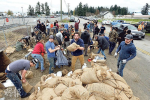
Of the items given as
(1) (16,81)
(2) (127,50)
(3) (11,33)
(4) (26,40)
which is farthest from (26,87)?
(3) (11,33)

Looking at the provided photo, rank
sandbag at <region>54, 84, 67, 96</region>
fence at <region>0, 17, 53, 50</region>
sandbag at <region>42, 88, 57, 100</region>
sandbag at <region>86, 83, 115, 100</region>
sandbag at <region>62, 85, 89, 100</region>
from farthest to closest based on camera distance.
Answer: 1. fence at <region>0, 17, 53, 50</region>
2. sandbag at <region>54, 84, 67, 96</region>
3. sandbag at <region>42, 88, 57, 100</region>
4. sandbag at <region>86, 83, 115, 100</region>
5. sandbag at <region>62, 85, 89, 100</region>

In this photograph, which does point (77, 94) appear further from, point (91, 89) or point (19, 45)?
point (19, 45)

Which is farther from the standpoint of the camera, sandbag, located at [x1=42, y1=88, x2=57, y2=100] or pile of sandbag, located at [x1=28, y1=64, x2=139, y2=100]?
sandbag, located at [x1=42, y1=88, x2=57, y2=100]

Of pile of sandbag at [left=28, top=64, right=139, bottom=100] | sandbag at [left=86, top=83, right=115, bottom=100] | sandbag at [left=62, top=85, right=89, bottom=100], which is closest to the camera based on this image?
sandbag at [left=62, top=85, right=89, bottom=100]

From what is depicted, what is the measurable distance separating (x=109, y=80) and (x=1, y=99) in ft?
10.1

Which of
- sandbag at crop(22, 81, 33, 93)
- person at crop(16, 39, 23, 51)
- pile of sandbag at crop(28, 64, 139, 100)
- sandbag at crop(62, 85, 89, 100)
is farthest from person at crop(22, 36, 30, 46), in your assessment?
sandbag at crop(62, 85, 89, 100)

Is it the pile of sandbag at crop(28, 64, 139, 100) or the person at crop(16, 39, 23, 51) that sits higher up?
the person at crop(16, 39, 23, 51)

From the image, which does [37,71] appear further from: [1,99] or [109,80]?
[109,80]

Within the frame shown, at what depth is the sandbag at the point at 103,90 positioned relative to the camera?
2112 millimetres

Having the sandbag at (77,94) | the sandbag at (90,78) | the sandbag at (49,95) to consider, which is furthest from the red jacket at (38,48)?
the sandbag at (77,94)

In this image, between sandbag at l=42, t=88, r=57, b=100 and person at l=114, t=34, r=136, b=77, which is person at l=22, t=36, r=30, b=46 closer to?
sandbag at l=42, t=88, r=57, b=100

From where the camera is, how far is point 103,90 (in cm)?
216

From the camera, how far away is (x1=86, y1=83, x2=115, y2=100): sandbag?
211 centimetres

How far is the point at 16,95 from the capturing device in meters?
3.01
